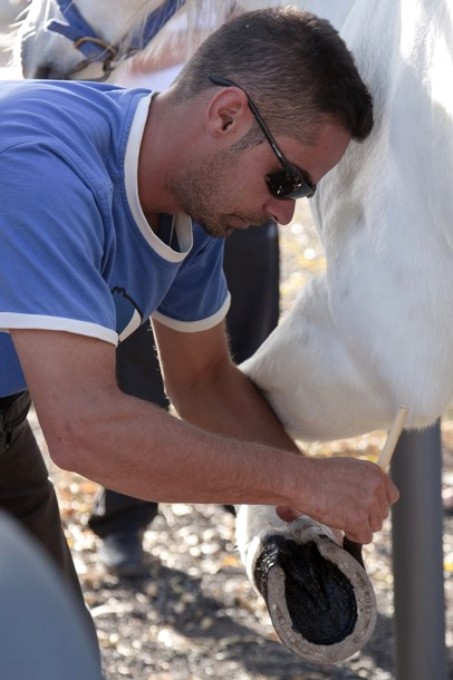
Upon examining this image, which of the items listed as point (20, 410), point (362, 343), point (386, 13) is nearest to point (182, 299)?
point (20, 410)

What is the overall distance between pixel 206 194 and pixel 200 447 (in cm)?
38

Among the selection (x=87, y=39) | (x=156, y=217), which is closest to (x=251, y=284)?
(x=87, y=39)

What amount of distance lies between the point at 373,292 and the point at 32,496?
855 millimetres

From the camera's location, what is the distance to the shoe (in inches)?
127

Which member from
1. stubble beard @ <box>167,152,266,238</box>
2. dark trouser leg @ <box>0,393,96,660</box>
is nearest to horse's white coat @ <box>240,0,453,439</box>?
stubble beard @ <box>167,152,266,238</box>

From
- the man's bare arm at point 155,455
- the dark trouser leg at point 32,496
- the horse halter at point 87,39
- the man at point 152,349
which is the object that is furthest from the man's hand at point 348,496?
the man at point 152,349

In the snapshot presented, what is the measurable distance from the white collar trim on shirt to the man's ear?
0.12 meters

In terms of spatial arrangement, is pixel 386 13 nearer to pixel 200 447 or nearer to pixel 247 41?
pixel 247 41

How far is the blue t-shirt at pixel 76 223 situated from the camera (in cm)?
166

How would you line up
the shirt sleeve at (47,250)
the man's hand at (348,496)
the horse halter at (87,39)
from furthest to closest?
the horse halter at (87,39), the man's hand at (348,496), the shirt sleeve at (47,250)

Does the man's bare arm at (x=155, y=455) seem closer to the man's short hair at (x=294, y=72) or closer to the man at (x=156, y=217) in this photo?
the man at (x=156, y=217)

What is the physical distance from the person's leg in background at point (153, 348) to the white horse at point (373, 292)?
48.8 inches

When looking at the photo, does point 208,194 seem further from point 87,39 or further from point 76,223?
point 87,39

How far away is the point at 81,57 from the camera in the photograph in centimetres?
243
